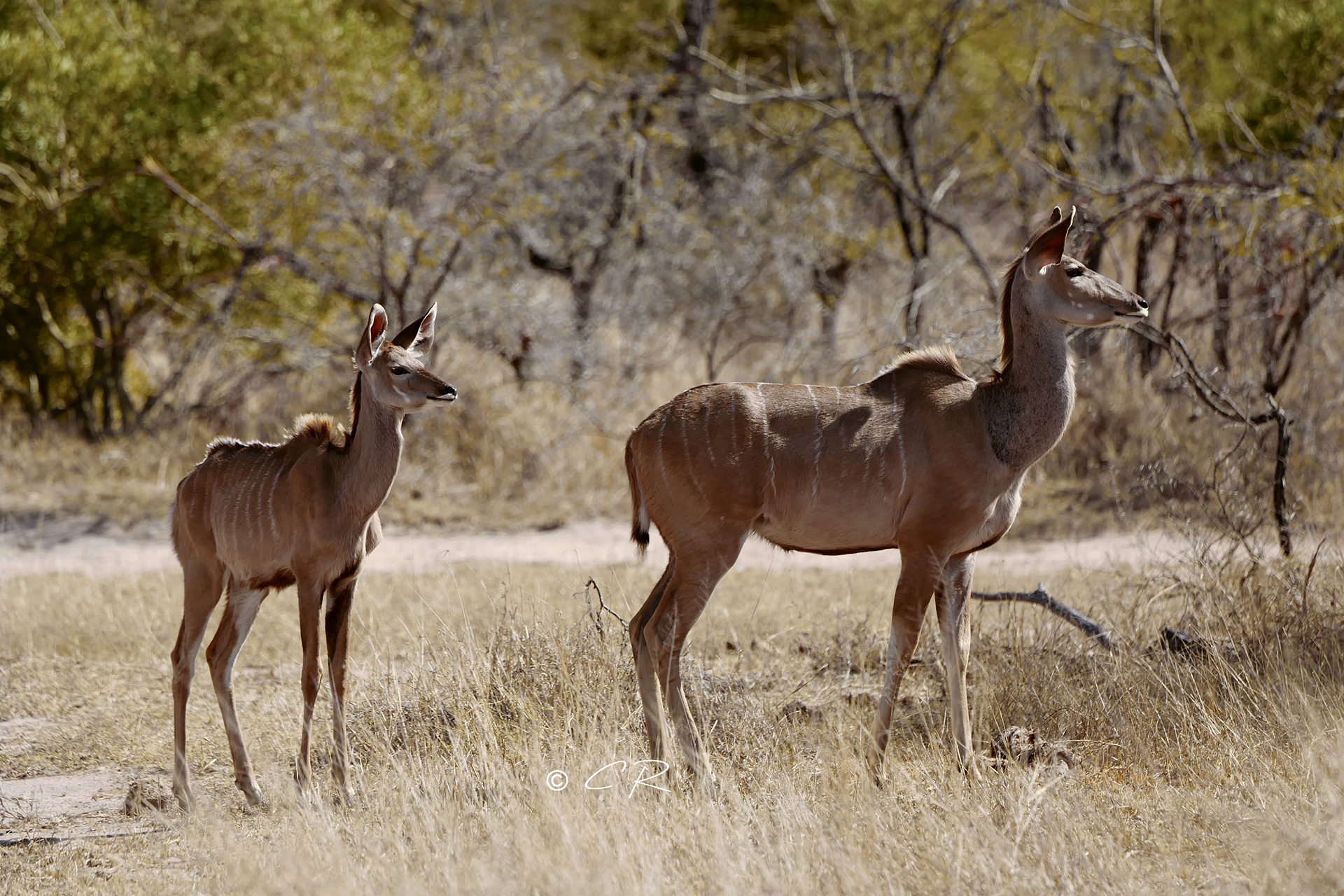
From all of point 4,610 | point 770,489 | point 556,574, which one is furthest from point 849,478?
point 4,610

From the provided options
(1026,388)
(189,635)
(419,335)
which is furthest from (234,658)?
(1026,388)

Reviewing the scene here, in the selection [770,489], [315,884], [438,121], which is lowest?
[315,884]

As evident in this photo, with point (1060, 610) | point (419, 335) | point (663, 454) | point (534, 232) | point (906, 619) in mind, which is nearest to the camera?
point (906, 619)

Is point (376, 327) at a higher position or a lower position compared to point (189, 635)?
higher

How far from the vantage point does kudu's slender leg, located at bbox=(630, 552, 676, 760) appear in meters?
5.11

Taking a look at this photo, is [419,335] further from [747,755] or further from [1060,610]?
[1060,610]

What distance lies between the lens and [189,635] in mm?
5383

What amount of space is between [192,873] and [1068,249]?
6121mm

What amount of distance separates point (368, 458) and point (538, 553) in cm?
530

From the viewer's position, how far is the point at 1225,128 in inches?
642

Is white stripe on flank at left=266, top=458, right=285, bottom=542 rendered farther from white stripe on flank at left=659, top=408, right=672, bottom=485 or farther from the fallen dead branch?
the fallen dead branch

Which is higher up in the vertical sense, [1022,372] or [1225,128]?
[1225,128]

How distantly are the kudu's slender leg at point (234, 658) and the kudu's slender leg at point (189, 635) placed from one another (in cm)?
7

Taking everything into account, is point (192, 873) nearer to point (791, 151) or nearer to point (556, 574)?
point (556, 574)
